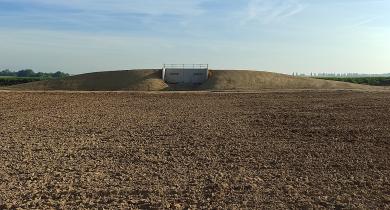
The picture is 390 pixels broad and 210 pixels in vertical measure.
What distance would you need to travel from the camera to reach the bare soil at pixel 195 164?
8062 millimetres

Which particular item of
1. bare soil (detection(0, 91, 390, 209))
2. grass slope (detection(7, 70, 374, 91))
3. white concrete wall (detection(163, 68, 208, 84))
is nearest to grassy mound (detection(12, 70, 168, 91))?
grass slope (detection(7, 70, 374, 91))

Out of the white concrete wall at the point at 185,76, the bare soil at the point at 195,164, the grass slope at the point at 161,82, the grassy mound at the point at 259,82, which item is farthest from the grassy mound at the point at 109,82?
the bare soil at the point at 195,164

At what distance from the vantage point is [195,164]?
11.0 m

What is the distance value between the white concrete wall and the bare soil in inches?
1873

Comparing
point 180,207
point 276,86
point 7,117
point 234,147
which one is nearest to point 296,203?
point 180,207

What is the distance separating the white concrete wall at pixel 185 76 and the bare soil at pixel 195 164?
47.6 meters

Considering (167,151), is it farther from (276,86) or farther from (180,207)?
(276,86)

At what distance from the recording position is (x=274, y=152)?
12.6 metres

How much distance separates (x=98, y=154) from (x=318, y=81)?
5700 centimetres

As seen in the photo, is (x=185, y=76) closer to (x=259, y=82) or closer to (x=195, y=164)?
(x=259, y=82)

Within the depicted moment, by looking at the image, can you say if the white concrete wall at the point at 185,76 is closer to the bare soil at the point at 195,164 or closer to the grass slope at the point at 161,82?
the grass slope at the point at 161,82

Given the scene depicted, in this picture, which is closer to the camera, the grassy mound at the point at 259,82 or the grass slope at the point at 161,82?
the grass slope at the point at 161,82

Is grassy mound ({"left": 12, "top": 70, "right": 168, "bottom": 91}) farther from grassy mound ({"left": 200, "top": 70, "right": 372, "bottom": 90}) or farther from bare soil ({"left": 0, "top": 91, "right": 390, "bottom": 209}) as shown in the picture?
bare soil ({"left": 0, "top": 91, "right": 390, "bottom": 209})

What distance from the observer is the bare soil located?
8.06 m
